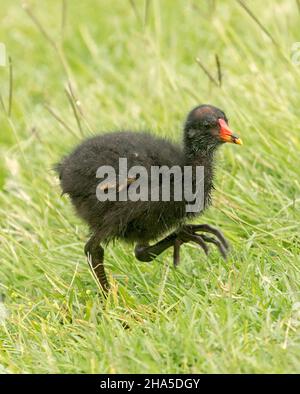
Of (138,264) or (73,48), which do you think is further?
(73,48)

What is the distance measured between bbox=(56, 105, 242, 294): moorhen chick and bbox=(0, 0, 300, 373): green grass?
0.16 meters

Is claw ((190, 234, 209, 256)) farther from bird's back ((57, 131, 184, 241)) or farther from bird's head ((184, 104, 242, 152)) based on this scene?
bird's head ((184, 104, 242, 152))

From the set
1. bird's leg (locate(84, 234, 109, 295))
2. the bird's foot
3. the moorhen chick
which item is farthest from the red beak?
bird's leg (locate(84, 234, 109, 295))

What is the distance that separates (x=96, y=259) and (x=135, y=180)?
51 centimetres

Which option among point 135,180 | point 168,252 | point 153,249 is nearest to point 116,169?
point 135,180

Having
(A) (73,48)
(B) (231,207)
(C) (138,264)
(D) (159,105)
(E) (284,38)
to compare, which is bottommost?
(C) (138,264)

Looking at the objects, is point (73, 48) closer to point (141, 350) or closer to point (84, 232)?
point (84, 232)

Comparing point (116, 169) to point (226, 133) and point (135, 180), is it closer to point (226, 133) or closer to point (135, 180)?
point (135, 180)

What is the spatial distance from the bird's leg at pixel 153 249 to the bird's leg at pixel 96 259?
191mm

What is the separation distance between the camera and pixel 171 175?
442 centimetres

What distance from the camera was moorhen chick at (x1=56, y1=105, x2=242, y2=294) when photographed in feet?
14.4

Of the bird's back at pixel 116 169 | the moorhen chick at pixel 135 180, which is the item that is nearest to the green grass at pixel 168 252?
the moorhen chick at pixel 135 180

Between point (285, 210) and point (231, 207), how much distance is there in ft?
1.01

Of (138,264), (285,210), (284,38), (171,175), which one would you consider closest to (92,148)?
(171,175)
